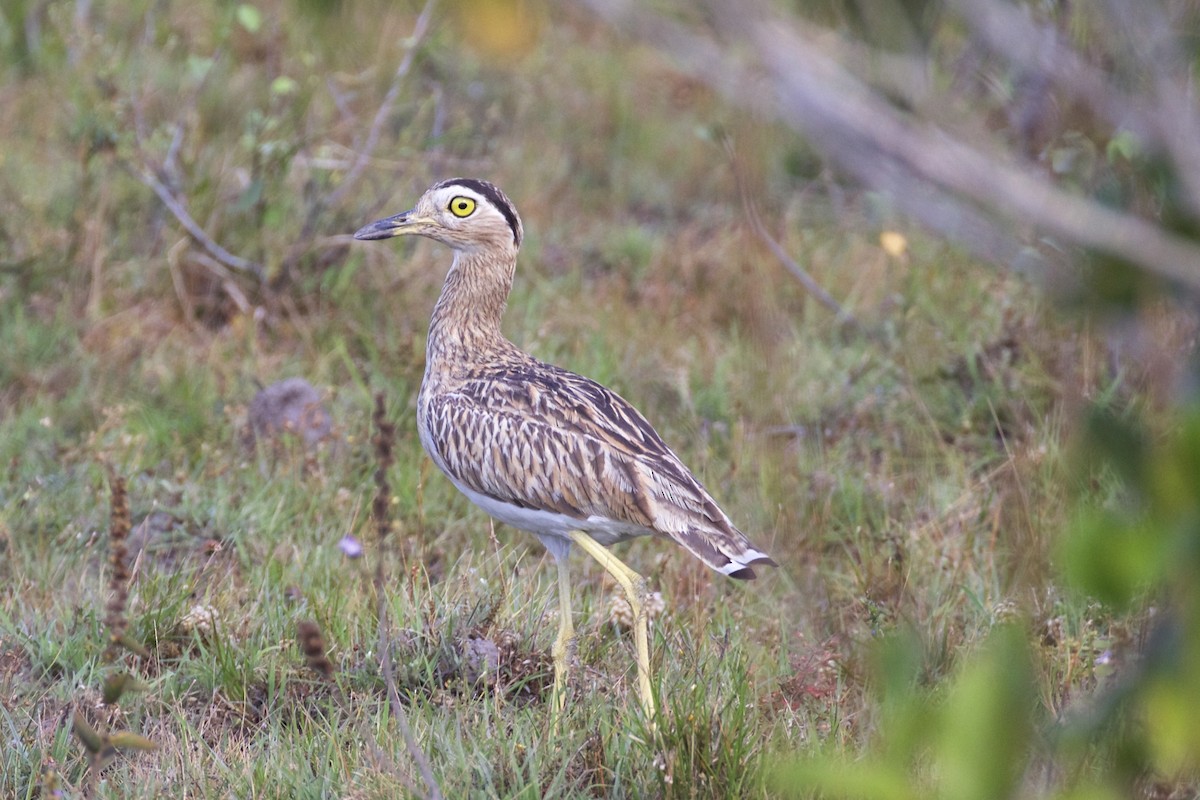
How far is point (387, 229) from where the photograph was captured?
16.7 feet

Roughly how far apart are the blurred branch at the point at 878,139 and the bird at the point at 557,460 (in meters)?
2.68

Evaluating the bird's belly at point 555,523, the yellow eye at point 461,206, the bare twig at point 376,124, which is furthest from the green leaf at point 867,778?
the bare twig at point 376,124

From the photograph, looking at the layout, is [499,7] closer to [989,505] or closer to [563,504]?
[563,504]

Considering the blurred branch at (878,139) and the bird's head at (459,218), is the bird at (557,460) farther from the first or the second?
the blurred branch at (878,139)

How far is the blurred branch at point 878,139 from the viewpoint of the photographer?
0.88 metres

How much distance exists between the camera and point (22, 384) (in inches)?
233

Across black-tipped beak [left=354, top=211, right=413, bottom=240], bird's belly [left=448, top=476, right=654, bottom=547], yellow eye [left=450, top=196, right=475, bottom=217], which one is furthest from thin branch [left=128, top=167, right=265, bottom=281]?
bird's belly [left=448, top=476, right=654, bottom=547]

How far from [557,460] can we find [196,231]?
3038 millimetres

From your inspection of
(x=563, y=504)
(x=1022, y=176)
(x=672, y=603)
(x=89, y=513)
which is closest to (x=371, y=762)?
(x=563, y=504)

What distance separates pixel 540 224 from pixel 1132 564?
7189 millimetres

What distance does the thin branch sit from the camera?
6.61m

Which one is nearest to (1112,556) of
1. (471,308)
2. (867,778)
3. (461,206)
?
(867,778)

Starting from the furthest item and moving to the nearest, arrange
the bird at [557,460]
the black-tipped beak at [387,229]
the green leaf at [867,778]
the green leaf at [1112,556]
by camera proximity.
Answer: the black-tipped beak at [387,229] → the bird at [557,460] → the green leaf at [867,778] → the green leaf at [1112,556]

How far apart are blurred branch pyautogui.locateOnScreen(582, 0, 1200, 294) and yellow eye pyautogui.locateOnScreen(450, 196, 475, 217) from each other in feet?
13.7
